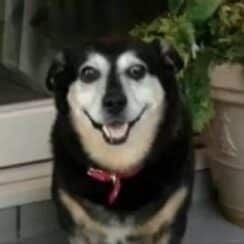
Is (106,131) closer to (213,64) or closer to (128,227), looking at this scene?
(128,227)

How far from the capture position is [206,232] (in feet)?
8.70

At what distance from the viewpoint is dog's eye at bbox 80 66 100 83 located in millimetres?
2109

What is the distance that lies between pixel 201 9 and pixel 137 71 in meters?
0.44

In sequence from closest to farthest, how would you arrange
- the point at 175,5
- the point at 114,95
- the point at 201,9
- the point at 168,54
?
the point at 114,95, the point at 168,54, the point at 201,9, the point at 175,5

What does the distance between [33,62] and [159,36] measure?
46 centimetres

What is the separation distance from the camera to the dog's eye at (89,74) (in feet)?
6.92

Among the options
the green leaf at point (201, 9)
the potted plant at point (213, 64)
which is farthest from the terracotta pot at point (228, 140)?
the green leaf at point (201, 9)

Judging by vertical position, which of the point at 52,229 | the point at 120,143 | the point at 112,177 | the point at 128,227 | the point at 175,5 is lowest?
the point at 52,229

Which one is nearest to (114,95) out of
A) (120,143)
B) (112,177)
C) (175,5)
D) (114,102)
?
(114,102)

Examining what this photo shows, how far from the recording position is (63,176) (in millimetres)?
2189

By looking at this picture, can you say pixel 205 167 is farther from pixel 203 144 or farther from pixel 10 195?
pixel 10 195

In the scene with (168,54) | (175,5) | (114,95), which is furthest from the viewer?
(175,5)

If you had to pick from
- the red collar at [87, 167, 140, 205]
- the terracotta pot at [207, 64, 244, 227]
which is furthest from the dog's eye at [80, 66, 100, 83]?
the terracotta pot at [207, 64, 244, 227]

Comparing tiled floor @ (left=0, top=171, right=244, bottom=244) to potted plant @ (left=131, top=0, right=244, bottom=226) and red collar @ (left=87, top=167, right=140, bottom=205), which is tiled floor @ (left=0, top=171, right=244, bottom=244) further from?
red collar @ (left=87, top=167, right=140, bottom=205)
